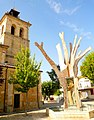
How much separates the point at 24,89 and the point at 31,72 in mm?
1923

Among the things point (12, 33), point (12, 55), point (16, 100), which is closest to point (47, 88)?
point (12, 55)

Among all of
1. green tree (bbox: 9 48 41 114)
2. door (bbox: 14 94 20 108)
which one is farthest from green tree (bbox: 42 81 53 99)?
green tree (bbox: 9 48 41 114)

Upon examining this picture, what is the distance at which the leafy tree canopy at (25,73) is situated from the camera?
1428 centimetres

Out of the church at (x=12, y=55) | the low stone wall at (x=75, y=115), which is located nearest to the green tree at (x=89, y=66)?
the church at (x=12, y=55)

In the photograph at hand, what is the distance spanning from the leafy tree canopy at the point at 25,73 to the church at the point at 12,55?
158 centimetres

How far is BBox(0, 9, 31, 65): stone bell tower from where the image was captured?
2570cm

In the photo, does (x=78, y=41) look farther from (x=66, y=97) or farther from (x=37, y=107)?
(x=37, y=107)

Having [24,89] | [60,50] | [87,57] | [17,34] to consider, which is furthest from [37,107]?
[17,34]

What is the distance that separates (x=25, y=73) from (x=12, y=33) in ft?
53.2

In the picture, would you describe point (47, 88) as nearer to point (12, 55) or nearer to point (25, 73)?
point (12, 55)

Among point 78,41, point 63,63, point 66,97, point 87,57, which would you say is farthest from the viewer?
point 87,57

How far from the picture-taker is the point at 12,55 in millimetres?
26016

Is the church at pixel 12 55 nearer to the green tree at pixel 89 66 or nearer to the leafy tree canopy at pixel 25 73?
the leafy tree canopy at pixel 25 73

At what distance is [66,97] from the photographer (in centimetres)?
1288
